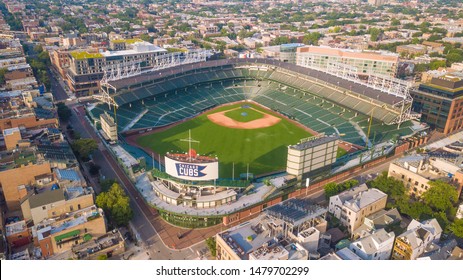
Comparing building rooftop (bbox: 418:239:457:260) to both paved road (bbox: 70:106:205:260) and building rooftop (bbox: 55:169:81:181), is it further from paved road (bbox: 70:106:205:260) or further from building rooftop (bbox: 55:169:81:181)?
building rooftop (bbox: 55:169:81:181)

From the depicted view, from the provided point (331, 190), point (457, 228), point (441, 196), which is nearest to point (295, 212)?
point (331, 190)

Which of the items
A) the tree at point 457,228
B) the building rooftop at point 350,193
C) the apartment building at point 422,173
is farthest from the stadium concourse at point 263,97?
the tree at point 457,228

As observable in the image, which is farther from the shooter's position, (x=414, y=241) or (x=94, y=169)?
(x=94, y=169)

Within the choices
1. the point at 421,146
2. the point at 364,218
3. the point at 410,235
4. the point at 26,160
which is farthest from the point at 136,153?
the point at 421,146

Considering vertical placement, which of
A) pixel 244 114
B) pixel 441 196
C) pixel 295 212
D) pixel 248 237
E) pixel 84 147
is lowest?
pixel 244 114

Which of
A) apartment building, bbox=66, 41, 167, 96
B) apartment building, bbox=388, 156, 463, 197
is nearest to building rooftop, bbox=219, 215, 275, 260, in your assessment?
apartment building, bbox=388, 156, 463, 197

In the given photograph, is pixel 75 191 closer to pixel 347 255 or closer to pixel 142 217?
pixel 142 217

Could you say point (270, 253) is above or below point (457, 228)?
above

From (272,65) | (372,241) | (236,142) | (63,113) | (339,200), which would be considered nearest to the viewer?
(372,241)
